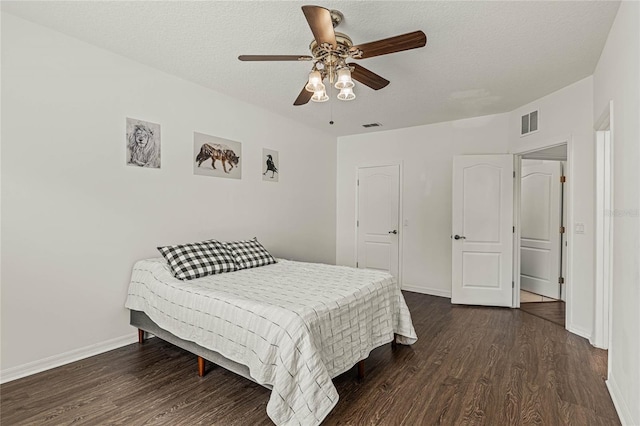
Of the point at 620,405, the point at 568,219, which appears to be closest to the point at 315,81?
the point at 620,405

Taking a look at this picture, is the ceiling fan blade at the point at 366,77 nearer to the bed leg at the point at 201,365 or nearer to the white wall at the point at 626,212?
the white wall at the point at 626,212

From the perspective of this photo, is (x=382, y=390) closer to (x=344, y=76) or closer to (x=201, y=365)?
(x=201, y=365)

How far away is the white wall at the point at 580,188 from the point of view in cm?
323

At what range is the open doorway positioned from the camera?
4.59m

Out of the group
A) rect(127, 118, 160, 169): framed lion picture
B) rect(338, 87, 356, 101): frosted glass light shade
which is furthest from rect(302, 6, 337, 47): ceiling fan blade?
rect(127, 118, 160, 169): framed lion picture

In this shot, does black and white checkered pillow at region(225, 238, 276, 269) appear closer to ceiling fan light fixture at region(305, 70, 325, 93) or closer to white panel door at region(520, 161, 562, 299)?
ceiling fan light fixture at region(305, 70, 325, 93)

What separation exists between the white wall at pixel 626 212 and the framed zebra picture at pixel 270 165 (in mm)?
3521

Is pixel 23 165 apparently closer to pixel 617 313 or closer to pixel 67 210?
pixel 67 210

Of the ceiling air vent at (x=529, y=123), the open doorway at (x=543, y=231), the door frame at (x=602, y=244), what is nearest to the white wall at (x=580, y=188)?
the door frame at (x=602, y=244)

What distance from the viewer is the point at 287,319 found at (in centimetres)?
191

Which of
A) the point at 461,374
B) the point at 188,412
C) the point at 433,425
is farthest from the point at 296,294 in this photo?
the point at 461,374

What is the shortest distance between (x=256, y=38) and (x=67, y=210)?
2.05 m

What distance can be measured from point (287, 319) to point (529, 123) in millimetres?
3894

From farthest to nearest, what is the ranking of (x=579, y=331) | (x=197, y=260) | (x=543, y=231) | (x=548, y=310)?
(x=543, y=231) < (x=548, y=310) < (x=579, y=331) < (x=197, y=260)
